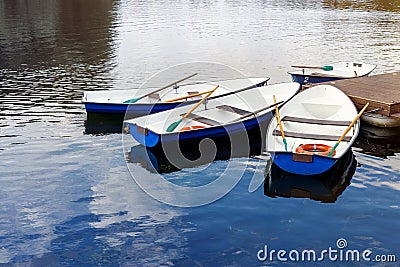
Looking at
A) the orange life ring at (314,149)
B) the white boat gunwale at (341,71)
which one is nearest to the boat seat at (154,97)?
the orange life ring at (314,149)

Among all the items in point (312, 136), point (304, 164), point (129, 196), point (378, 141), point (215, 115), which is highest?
point (312, 136)

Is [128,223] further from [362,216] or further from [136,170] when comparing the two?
[362,216]

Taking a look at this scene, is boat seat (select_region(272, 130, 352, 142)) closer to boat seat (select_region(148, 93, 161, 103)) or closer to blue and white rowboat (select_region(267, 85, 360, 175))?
blue and white rowboat (select_region(267, 85, 360, 175))

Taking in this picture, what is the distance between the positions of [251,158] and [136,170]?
3603 millimetres

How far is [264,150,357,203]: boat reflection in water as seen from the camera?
1347 centimetres

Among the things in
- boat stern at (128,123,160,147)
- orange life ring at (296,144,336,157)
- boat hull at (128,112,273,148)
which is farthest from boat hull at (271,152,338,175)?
boat stern at (128,123,160,147)

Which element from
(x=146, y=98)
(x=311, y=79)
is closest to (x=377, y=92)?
(x=311, y=79)

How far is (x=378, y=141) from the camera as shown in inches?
677

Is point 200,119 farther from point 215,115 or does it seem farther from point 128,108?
point 128,108

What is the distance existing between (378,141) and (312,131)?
8.77 feet

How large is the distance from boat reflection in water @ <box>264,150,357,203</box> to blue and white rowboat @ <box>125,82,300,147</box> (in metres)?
2.59

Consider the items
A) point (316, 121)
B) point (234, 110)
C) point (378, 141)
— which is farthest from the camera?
point (234, 110)

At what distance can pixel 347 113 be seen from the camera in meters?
17.2

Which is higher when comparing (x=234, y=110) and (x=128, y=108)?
(x=234, y=110)
